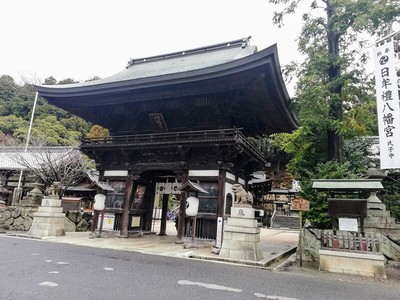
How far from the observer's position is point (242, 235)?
27.8ft

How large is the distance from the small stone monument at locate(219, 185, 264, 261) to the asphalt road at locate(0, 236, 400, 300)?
0.78 m

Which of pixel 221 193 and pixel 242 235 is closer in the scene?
pixel 242 235

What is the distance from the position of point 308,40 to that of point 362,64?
8.19 ft

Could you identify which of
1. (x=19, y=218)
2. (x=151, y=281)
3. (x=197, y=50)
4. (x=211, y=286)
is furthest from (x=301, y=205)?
(x=19, y=218)

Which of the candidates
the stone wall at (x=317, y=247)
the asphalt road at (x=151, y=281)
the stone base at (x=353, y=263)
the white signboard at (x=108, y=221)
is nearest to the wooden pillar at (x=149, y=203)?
the white signboard at (x=108, y=221)

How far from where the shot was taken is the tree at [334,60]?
10.4 metres

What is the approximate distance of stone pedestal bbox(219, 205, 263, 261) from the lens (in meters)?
8.30

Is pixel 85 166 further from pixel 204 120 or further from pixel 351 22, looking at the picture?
pixel 351 22

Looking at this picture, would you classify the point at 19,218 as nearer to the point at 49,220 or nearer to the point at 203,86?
the point at 49,220

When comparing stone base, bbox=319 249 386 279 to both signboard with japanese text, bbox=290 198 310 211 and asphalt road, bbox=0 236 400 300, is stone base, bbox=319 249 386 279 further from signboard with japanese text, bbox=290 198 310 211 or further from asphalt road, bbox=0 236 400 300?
signboard with japanese text, bbox=290 198 310 211

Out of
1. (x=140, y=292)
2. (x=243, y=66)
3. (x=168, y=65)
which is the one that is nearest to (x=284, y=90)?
(x=243, y=66)

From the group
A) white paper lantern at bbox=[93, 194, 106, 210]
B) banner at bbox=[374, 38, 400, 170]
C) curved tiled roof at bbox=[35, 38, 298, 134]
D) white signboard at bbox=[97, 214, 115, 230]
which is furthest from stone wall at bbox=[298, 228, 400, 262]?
white signboard at bbox=[97, 214, 115, 230]

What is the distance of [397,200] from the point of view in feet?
43.3

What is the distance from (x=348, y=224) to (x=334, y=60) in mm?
6644
